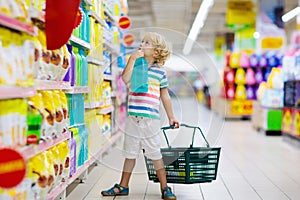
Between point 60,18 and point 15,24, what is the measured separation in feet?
1.40

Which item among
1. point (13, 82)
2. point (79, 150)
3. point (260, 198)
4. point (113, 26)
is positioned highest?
point (113, 26)

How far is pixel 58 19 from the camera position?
9.23ft

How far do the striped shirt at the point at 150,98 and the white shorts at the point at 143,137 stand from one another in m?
0.05

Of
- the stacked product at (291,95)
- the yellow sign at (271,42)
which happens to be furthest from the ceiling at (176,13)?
the stacked product at (291,95)

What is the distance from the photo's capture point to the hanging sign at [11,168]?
2240 mm

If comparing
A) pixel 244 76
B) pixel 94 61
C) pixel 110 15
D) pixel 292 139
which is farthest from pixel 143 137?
pixel 244 76

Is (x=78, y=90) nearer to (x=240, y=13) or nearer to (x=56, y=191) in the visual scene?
(x=56, y=191)

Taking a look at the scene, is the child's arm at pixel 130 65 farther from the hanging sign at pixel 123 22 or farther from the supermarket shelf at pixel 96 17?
the hanging sign at pixel 123 22

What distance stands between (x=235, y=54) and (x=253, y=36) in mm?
2470

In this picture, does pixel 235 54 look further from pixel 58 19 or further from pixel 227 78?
pixel 58 19

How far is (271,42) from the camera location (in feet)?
44.5

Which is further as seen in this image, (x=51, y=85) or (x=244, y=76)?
(x=244, y=76)

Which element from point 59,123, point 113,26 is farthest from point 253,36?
point 59,123

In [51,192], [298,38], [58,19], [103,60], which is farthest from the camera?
[298,38]
